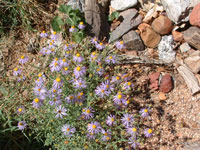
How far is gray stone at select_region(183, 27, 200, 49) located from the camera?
3640mm

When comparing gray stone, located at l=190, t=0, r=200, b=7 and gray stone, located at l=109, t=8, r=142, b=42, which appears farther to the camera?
gray stone, located at l=109, t=8, r=142, b=42

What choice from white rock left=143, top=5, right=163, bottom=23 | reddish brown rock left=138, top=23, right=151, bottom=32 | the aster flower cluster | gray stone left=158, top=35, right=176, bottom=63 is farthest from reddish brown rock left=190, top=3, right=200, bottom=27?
the aster flower cluster

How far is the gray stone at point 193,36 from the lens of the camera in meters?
3.64

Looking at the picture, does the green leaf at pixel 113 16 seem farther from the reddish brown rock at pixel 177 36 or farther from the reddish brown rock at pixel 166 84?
the reddish brown rock at pixel 166 84

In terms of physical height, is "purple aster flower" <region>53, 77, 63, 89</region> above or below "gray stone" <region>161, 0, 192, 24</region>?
below

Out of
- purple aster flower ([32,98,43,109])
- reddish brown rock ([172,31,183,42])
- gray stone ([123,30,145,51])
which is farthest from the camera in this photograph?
gray stone ([123,30,145,51])

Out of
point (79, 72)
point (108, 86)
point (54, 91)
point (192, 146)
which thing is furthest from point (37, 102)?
point (192, 146)

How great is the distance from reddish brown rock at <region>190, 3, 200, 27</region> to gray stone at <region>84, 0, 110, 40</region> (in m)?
1.42

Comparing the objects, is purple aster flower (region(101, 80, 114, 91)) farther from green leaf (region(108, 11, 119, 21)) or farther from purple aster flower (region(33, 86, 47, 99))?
green leaf (region(108, 11, 119, 21))

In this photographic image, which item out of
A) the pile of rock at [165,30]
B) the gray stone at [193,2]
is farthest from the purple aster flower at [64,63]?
the gray stone at [193,2]

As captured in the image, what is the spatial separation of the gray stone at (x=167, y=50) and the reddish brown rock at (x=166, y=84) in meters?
0.33

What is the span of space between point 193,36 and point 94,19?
5.27ft

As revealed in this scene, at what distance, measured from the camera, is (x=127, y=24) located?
163 inches

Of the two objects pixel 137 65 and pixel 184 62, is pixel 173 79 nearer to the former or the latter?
pixel 184 62
